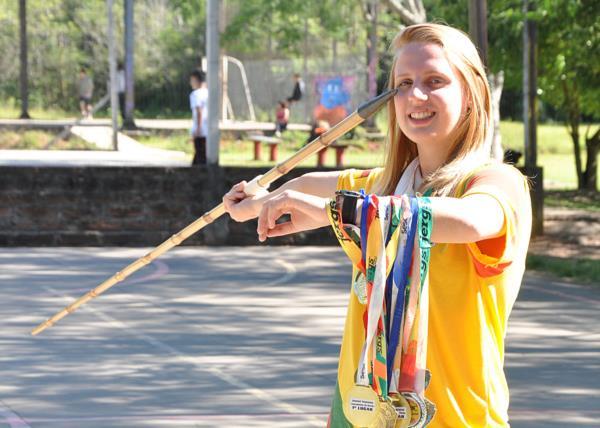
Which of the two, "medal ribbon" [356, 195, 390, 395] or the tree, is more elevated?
the tree

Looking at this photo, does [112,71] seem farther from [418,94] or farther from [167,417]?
[418,94]

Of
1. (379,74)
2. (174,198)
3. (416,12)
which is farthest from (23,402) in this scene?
(379,74)

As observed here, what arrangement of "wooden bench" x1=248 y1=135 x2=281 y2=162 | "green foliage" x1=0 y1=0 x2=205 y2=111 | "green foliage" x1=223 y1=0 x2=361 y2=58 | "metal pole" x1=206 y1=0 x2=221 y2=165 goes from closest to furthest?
"metal pole" x1=206 y1=0 x2=221 y2=165
"green foliage" x1=0 y1=0 x2=205 y2=111
"wooden bench" x1=248 y1=135 x2=281 y2=162
"green foliage" x1=223 y1=0 x2=361 y2=58

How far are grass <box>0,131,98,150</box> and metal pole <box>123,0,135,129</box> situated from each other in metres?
3.25

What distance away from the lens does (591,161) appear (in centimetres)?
2250

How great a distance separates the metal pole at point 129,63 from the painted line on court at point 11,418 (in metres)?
15.6

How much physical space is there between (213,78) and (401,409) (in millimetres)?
12493

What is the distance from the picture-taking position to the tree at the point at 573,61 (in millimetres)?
16016

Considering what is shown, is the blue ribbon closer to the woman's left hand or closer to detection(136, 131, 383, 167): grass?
the woman's left hand

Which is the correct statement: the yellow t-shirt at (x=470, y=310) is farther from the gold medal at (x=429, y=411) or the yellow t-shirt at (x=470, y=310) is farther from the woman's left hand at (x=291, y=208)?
the woman's left hand at (x=291, y=208)

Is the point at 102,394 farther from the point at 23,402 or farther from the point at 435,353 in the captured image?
the point at 435,353

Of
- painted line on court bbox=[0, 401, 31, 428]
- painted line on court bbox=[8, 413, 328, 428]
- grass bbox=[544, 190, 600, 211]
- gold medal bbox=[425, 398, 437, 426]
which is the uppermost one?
gold medal bbox=[425, 398, 437, 426]

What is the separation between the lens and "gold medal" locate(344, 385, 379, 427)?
2.62 metres

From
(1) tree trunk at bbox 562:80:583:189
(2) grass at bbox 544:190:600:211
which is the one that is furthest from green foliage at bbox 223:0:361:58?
(2) grass at bbox 544:190:600:211
